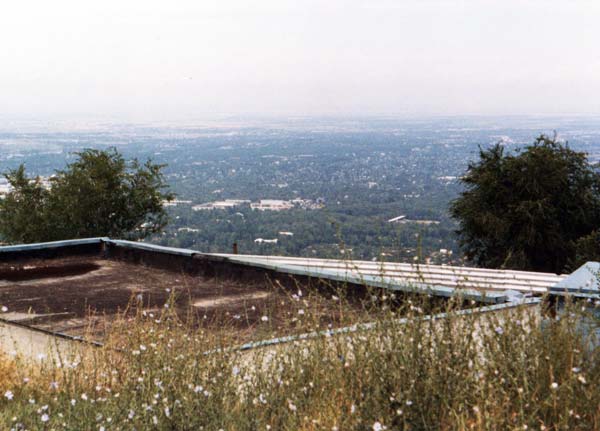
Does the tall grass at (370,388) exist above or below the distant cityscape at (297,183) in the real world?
above

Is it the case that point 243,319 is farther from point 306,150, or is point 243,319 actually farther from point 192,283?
point 306,150

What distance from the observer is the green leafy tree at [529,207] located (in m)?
33.1

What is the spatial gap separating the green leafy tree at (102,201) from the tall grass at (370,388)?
22.1 m

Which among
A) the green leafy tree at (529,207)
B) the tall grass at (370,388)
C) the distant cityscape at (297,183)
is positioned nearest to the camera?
the tall grass at (370,388)

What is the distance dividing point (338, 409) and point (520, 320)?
1.30 metres

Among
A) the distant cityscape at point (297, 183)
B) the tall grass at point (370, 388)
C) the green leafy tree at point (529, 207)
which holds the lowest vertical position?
the distant cityscape at point (297, 183)

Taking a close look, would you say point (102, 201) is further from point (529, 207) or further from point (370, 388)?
point (370, 388)

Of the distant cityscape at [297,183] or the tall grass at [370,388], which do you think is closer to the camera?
the tall grass at [370,388]

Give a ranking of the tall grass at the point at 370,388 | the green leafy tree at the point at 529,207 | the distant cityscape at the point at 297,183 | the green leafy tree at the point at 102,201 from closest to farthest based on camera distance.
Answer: the tall grass at the point at 370,388, the green leafy tree at the point at 102,201, the green leafy tree at the point at 529,207, the distant cityscape at the point at 297,183

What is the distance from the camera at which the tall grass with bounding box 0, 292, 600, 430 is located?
463 cm

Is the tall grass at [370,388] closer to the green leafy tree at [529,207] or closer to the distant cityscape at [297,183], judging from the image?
the distant cityscape at [297,183]

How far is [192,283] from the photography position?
11242mm

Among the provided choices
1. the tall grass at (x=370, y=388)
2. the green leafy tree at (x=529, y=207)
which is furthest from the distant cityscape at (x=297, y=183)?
the green leafy tree at (x=529, y=207)

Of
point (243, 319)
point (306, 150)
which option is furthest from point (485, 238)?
point (306, 150)
